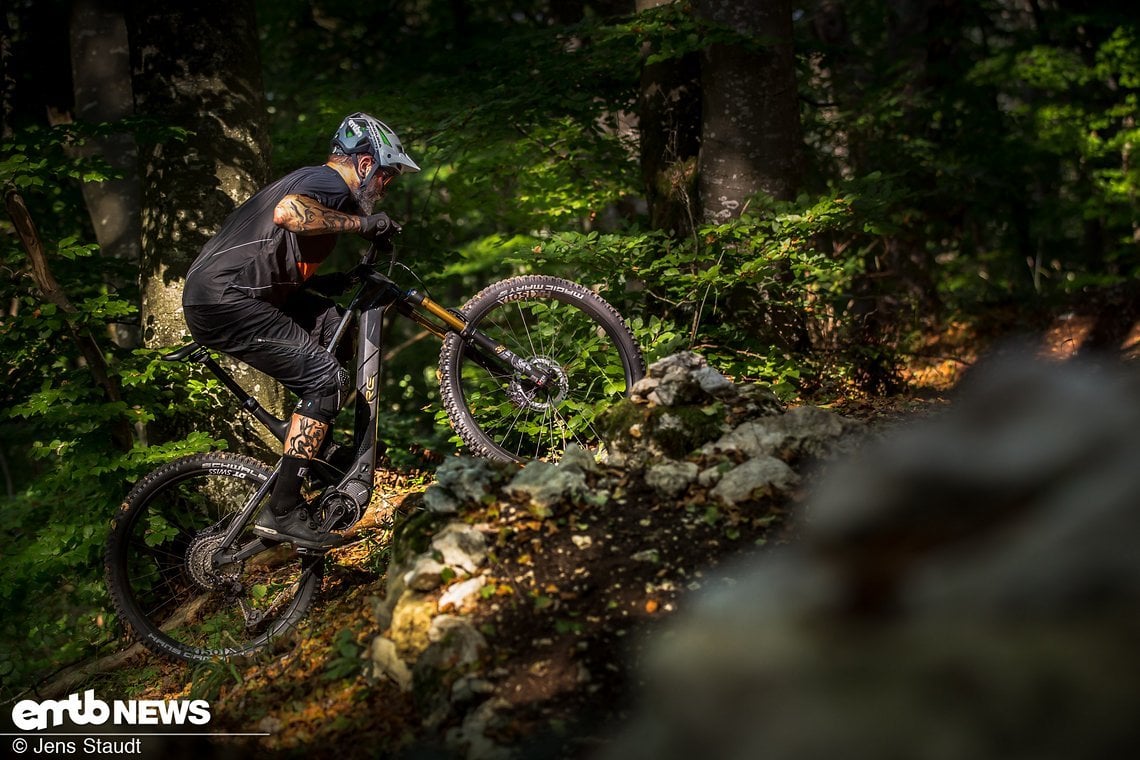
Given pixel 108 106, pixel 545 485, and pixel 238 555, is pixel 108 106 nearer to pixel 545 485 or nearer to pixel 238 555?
pixel 238 555

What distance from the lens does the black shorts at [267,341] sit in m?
4.43

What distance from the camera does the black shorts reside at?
4.43 metres

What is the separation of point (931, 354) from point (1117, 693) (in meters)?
7.84

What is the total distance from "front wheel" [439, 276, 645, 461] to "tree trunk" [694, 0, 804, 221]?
226 cm

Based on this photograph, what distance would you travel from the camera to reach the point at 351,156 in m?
4.58

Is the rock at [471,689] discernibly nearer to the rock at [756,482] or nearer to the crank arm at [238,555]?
the rock at [756,482]

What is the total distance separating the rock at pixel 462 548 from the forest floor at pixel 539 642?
3.3 inches

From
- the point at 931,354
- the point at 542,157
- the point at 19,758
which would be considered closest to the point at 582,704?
the point at 19,758

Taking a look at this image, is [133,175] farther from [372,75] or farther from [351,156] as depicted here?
[351,156]

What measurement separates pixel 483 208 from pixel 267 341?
189 inches

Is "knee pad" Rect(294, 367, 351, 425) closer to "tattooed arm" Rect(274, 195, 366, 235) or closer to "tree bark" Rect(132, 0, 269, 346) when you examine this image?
"tattooed arm" Rect(274, 195, 366, 235)

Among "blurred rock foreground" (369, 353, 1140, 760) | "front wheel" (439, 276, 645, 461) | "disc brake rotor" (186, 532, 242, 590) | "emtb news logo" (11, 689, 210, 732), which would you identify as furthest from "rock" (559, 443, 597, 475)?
"emtb news logo" (11, 689, 210, 732)

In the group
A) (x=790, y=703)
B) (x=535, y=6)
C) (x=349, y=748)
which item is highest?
(x=535, y=6)

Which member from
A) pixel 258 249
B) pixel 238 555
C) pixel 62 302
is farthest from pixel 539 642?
pixel 62 302
